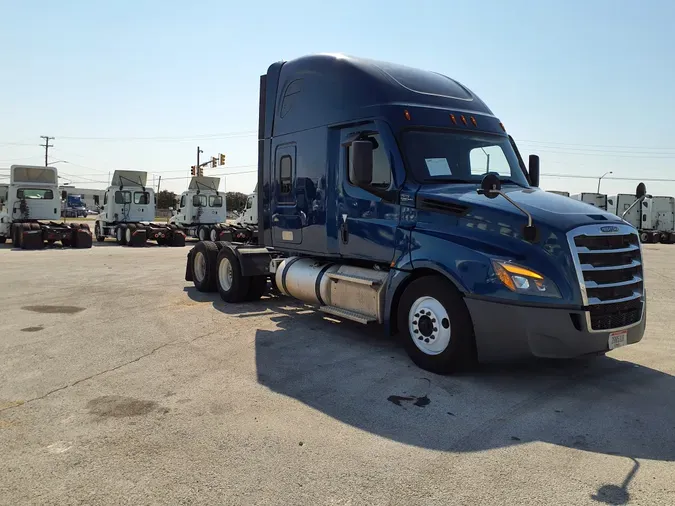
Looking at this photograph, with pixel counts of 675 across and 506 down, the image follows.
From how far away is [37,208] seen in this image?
25156 millimetres

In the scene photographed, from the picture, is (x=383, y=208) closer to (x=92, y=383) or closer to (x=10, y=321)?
(x=92, y=383)

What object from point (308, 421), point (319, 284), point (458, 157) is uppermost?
point (458, 157)

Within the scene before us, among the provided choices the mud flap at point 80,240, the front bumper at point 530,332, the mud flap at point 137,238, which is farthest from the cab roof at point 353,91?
the mud flap at point 137,238

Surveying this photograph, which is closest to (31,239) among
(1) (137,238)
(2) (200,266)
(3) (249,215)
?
(1) (137,238)

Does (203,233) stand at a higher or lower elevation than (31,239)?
higher

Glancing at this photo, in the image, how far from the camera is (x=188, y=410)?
468 centimetres

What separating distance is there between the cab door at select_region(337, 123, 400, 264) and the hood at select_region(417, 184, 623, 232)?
0.54m

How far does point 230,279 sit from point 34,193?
19313 millimetres

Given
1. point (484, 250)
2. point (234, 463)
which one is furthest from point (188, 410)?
point (484, 250)

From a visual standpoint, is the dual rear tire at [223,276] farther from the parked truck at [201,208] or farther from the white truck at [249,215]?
the parked truck at [201,208]

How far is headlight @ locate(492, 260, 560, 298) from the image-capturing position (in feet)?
16.5

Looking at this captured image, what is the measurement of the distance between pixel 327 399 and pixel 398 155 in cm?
295

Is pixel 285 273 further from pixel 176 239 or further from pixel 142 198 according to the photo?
pixel 142 198

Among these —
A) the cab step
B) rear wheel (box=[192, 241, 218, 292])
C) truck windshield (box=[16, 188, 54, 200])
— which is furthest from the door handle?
truck windshield (box=[16, 188, 54, 200])
